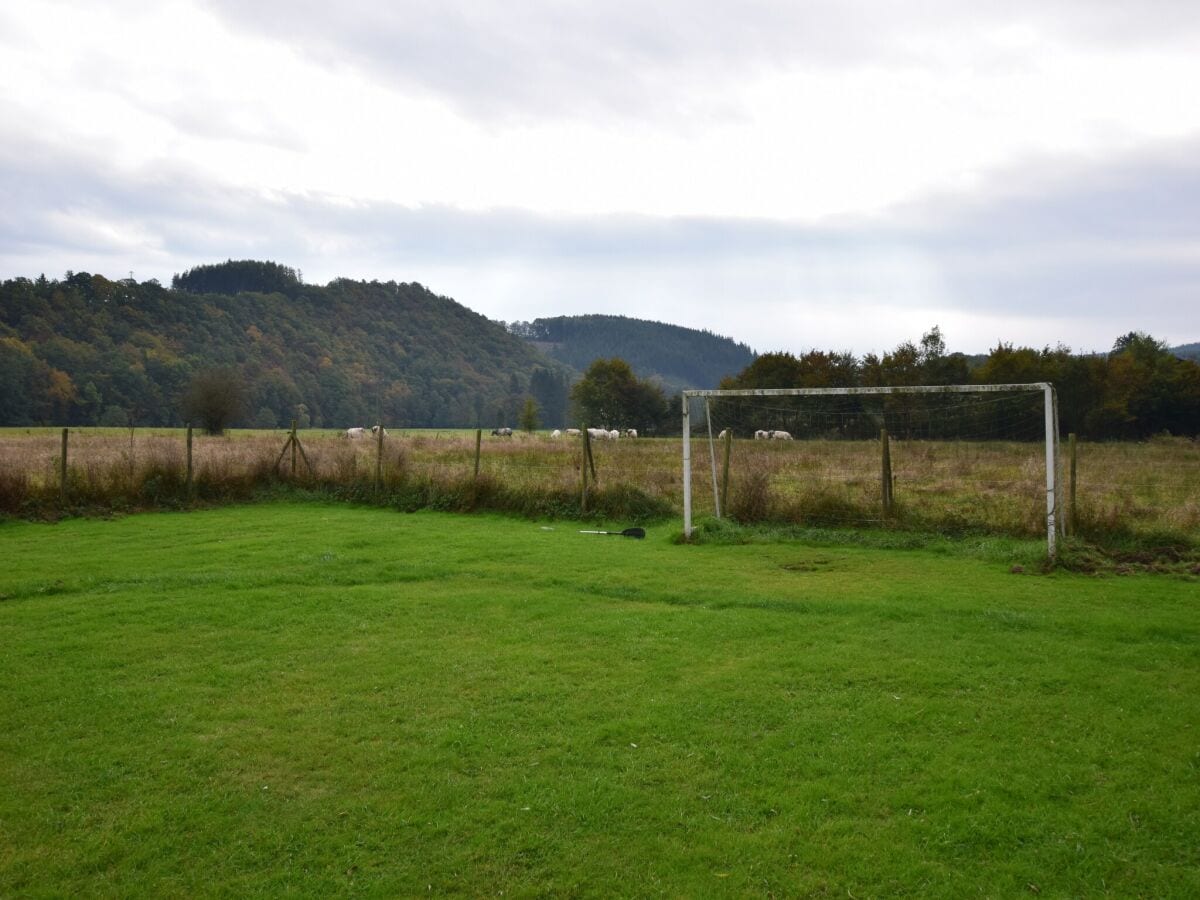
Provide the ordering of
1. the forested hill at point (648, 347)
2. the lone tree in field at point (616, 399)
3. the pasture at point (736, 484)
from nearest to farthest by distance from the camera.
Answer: the pasture at point (736, 484)
the lone tree in field at point (616, 399)
the forested hill at point (648, 347)

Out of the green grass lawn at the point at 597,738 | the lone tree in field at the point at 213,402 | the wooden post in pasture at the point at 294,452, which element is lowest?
the green grass lawn at the point at 597,738

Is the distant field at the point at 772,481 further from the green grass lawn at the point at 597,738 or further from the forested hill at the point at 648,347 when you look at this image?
the forested hill at the point at 648,347

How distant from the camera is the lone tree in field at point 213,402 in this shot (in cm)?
4231

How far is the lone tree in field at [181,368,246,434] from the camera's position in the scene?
4231cm

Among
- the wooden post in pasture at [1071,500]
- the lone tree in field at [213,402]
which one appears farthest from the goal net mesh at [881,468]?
the lone tree in field at [213,402]

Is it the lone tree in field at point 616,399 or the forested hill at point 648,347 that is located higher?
the forested hill at point 648,347

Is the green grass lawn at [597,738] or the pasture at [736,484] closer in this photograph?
the green grass lawn at [597,738]

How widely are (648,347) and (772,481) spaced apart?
156729 millimetres

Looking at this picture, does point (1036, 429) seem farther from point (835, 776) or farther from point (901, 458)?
point (835, 776)

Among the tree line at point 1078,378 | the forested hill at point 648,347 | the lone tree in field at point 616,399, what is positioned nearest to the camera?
the tree line at point 1078,378

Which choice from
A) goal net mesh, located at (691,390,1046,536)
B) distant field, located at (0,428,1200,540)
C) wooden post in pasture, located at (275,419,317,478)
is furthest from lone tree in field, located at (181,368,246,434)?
goal net mesh, located at (691,390,1046,536)

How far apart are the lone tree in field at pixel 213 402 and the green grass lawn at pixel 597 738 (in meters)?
35.8

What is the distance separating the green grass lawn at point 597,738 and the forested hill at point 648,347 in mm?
147423

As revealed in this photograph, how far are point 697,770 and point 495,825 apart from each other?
125cm
